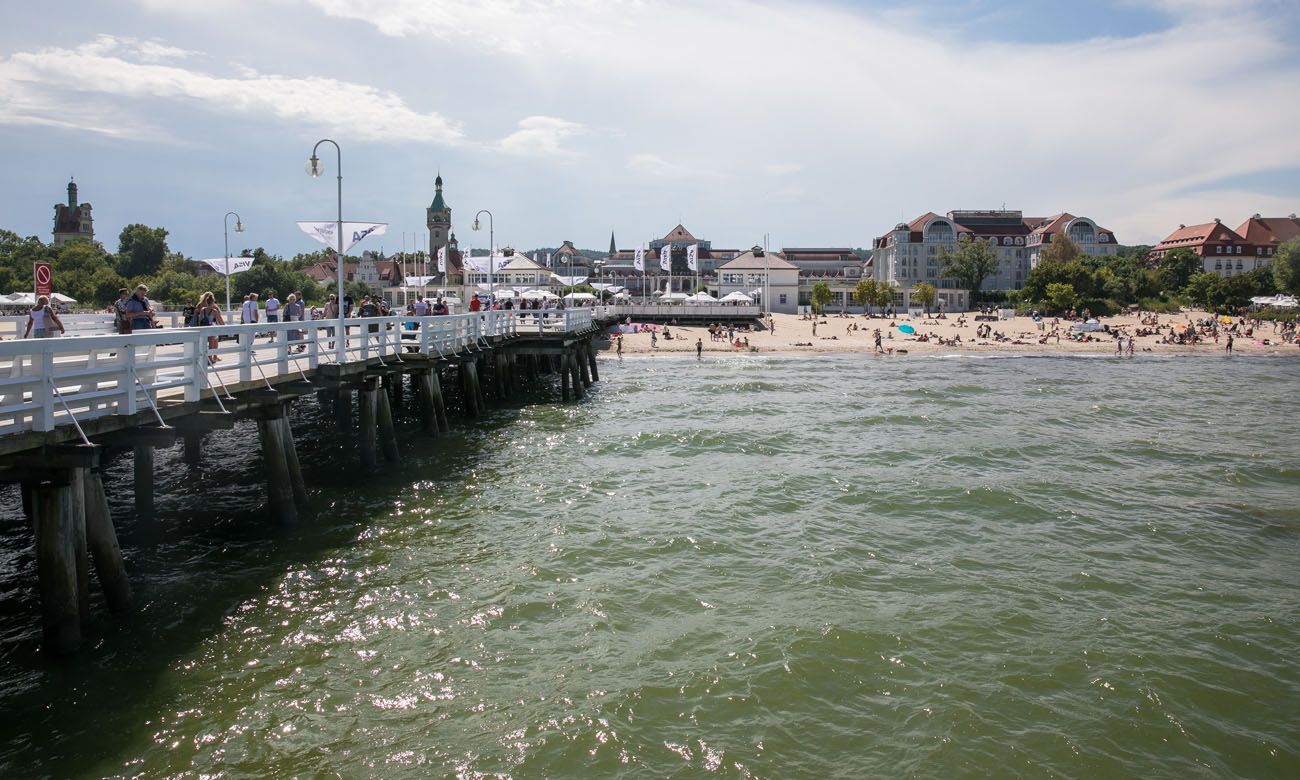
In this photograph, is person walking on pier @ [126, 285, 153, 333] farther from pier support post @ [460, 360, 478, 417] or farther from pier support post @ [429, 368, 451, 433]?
pier support post @ [460, 360, 478, 417]

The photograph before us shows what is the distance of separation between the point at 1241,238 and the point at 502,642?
13769cm

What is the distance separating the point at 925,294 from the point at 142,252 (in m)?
89.7

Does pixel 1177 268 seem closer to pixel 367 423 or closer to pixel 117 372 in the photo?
pixel 367 423

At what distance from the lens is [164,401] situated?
1117 cm

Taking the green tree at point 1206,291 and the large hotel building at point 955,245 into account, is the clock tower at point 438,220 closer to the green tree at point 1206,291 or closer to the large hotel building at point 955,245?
the large hotel building at point 955,245

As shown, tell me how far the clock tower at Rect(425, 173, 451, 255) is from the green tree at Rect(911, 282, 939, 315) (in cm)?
7830

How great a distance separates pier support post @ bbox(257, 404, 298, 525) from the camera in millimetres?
13461

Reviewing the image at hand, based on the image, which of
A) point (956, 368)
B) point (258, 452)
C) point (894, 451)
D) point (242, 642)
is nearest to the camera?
point (242, 642)

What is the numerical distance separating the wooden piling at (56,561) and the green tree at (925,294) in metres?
104

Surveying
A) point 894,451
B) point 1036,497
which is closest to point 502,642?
point 1036,497

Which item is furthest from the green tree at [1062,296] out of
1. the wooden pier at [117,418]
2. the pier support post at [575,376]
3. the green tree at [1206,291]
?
the wooden pier at [117,418]

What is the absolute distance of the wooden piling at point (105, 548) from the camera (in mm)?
9758

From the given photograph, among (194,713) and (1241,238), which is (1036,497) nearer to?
(194,713)

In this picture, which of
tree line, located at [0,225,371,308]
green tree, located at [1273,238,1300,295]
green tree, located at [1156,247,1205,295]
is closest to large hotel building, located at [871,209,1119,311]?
green tree, located at [1156,247,1205,295]
